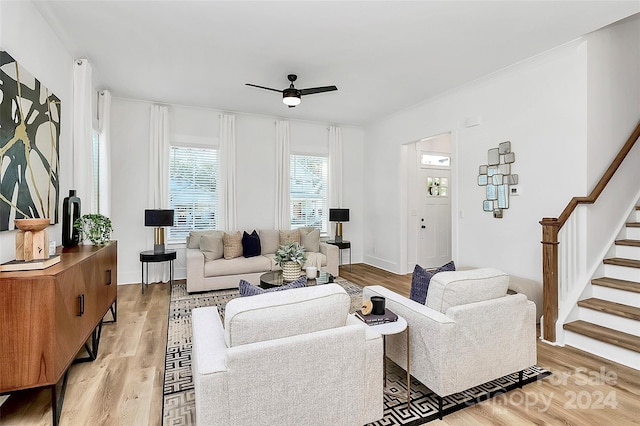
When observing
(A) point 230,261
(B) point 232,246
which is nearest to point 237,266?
(A) point 230,261

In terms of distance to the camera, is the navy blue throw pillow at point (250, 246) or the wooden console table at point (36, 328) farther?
the navy blue throw pillow at point (250, 246)

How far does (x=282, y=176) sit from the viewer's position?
6.27 metres

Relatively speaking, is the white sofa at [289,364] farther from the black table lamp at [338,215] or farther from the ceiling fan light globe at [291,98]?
the black table lamp at [338,215]

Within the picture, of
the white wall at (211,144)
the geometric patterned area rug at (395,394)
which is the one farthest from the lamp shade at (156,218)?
the geometric patterned area rug at (395,394)

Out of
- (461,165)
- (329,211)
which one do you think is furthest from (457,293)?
(329,211)

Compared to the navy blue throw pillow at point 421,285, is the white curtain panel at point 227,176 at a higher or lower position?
higher

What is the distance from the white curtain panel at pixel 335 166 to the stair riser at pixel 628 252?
4.38 m

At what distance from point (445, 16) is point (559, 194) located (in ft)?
7.43

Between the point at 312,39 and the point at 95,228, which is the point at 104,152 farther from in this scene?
the point at 312,39

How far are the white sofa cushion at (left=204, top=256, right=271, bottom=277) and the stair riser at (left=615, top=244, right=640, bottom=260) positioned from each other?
444 cm

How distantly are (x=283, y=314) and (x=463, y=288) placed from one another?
3.97ft

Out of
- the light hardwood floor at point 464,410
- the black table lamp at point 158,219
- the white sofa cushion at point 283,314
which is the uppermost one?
the black table lamp at point 158,219

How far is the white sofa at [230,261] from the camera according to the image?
478cm

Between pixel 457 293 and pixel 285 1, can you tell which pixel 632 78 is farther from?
pixel 285 1
